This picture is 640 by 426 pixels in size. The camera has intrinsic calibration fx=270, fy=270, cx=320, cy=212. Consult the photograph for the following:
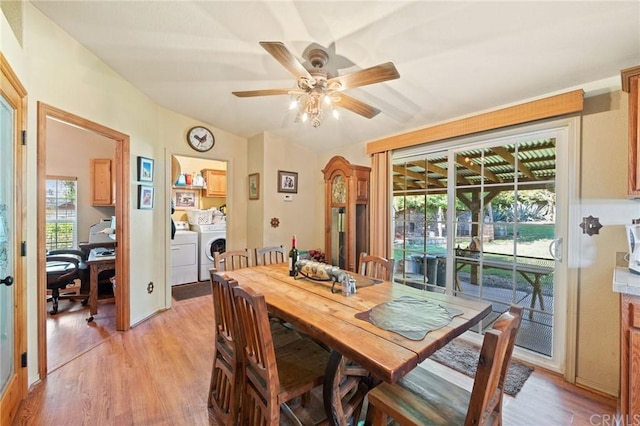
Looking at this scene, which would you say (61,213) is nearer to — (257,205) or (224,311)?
(257,205)

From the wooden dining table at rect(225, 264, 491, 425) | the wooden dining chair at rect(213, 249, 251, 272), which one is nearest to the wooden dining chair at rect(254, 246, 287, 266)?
the wooden dining chair at rect(213, 249, 251, 272)

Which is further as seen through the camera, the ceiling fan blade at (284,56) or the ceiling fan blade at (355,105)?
the ceiling fan blade at (355,105)

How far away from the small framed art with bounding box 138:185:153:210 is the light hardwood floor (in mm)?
1429

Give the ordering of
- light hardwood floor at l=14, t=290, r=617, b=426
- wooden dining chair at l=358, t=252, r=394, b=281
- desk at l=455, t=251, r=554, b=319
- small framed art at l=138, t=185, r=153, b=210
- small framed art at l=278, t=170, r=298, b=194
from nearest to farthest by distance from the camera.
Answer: light hardwood floor at l=14, t=290, r=617, b=426, wooden dining chair at l=358, t=252, r=394, b=281, desk at l=455, t=251, r=554, b=319, small framed art at l=138, t=185, r=153, b=210, small framed art at l=278, t=170, r=298, b=194

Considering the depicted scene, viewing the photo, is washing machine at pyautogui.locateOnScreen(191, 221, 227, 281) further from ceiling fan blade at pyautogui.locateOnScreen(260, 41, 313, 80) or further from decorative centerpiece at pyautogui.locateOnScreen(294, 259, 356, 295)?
ceiling fan blade at pyautogui.locateOnScreen(260, 41, 313, 80)

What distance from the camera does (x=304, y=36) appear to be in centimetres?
186

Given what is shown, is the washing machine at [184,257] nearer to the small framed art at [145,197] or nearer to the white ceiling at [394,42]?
the small framed art at [145,197]

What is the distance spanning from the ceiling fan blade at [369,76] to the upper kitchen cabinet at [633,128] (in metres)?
1.37

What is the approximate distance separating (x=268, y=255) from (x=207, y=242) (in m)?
2.48

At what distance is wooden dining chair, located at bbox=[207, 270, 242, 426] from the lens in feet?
5.18

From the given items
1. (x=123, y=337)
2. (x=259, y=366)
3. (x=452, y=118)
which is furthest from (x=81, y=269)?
(x=452, y=118)

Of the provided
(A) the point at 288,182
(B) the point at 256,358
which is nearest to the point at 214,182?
(A) the point at 288,182

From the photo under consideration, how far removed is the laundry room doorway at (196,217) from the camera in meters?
4.60

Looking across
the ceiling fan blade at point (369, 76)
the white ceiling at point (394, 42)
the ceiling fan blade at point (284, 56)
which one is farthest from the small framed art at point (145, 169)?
the ceiling fan blade at point (369, 76)
